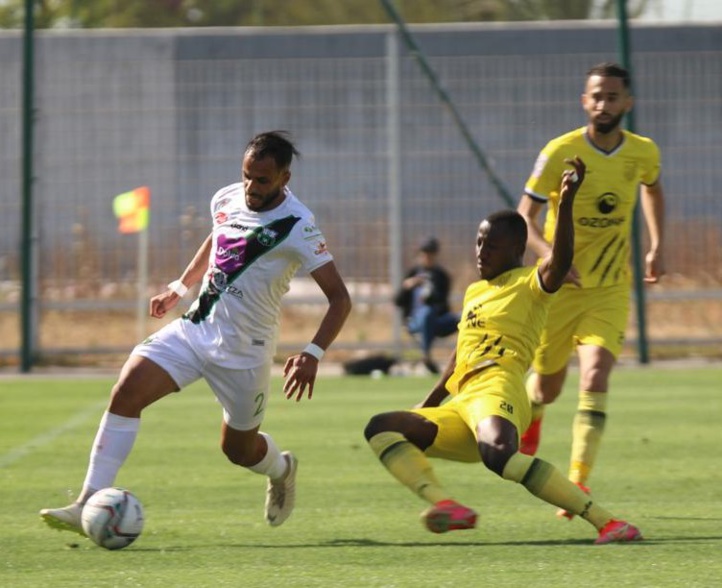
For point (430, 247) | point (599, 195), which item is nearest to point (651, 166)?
point (599, 195)

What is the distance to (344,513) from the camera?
850cm

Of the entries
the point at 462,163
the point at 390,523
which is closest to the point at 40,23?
the point at 462,163

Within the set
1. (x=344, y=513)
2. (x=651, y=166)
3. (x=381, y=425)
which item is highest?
(x=651, y=166)

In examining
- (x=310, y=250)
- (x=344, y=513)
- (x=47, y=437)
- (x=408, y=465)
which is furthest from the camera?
(x=47, y=437)

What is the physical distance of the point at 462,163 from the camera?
74.0 ft

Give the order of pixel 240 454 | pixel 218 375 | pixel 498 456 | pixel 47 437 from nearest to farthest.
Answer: pixel 498 456
pixel 218 375
pixel 240 454
pixel 47 437

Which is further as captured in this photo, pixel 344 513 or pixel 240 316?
pixel 344 513

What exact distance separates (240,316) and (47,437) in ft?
18.3

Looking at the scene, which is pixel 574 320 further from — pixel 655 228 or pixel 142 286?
pixel 142 286

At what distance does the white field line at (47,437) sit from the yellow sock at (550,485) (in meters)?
4.73

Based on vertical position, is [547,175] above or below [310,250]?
above

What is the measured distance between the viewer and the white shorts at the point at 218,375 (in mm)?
7523

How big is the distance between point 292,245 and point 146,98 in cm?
1568

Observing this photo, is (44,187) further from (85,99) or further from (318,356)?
(318,356)
